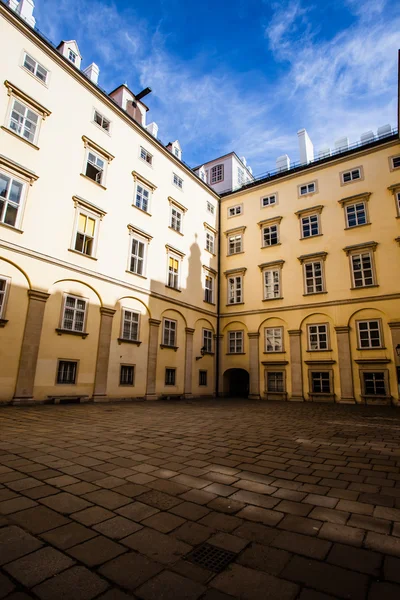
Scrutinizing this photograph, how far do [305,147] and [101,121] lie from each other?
17104mm

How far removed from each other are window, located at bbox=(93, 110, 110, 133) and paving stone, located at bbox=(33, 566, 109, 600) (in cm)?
2074

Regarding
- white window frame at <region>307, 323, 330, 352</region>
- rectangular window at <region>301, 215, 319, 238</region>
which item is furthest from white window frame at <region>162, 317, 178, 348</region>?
rectangular window at <region>301, 215, 319, 238</region>

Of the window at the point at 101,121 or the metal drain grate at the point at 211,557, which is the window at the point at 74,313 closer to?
the window at the point at 101,121

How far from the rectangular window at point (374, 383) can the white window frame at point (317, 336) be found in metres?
2.82

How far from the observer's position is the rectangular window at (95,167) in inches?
703

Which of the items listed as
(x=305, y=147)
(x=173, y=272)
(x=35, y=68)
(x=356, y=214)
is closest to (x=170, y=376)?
(x=173, y=272)

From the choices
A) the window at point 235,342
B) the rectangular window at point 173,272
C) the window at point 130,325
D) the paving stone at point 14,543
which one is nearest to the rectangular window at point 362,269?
the window at point 235,342

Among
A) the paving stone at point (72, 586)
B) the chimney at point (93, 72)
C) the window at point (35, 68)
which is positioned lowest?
the paving stone at point (72, 586)

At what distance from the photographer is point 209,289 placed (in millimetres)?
25969

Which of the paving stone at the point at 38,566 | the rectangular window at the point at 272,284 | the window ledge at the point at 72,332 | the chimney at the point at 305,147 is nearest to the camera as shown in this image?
the paving stone at the point at 38,566

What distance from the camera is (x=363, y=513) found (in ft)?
11.5

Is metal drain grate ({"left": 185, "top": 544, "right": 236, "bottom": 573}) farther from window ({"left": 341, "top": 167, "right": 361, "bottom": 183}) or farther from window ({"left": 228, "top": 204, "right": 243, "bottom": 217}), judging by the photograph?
window ({"left": 228, "top": 204, "right": 243, "bottom": 217})

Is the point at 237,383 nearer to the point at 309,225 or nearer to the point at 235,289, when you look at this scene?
the point at 235,289

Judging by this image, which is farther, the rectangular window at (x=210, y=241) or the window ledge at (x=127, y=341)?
the rectangular window at (x=210, y=241)
